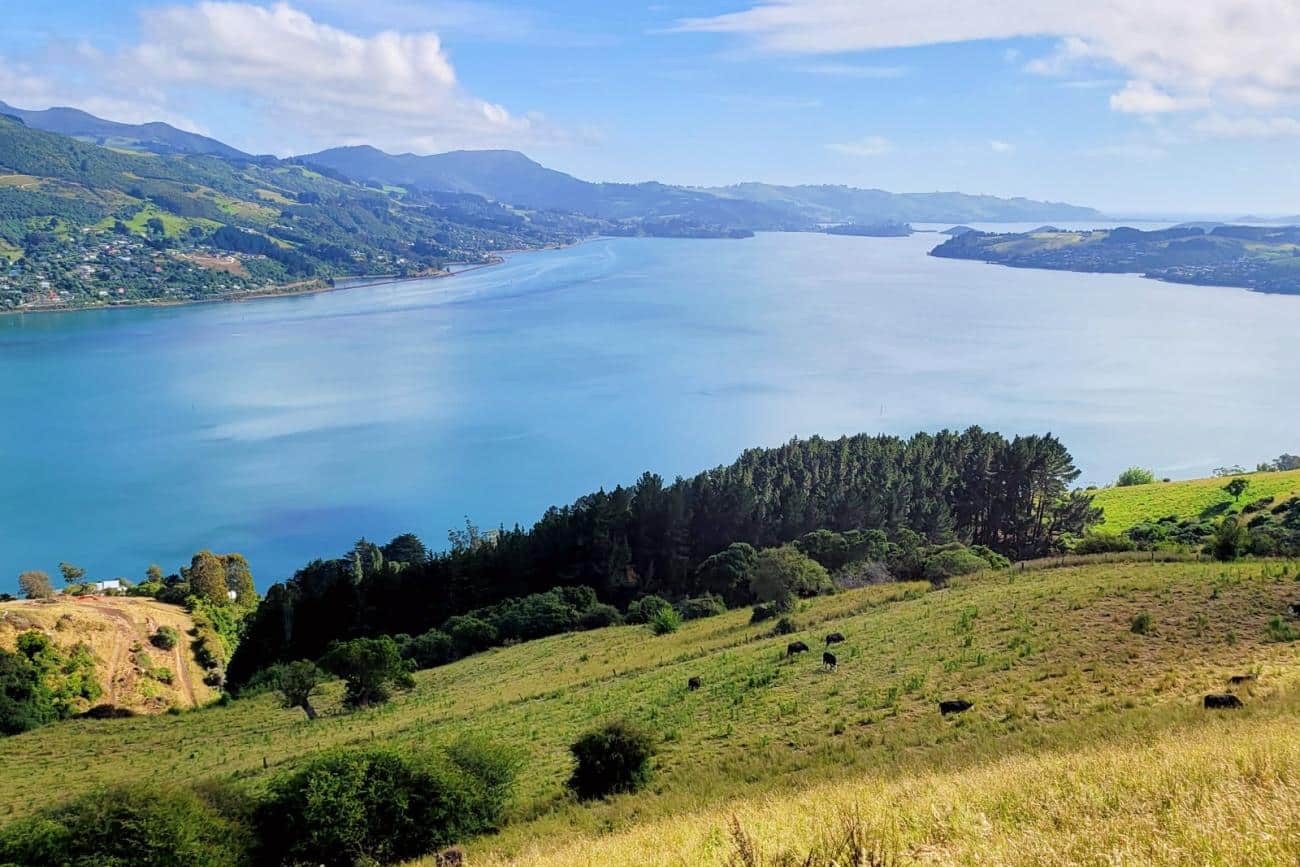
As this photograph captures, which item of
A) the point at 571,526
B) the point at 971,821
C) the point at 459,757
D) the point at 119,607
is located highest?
the point at 971,821

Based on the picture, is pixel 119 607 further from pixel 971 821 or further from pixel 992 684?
pixel 971 821

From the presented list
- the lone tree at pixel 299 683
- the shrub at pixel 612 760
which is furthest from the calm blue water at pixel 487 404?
the shrub at pixel 612 760

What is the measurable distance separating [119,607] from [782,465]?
132 ft

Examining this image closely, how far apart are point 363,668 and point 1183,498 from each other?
156 ft

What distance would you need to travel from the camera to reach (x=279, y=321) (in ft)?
535

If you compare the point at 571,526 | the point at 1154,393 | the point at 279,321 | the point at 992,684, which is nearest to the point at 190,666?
the point at 571,526

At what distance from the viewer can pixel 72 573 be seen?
59.2 metres

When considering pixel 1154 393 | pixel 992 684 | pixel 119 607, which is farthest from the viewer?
pixel 1154 393

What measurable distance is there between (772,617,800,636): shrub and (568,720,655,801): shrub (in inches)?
469

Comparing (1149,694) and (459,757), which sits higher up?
(1149,694)

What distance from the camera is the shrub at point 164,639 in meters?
46.5

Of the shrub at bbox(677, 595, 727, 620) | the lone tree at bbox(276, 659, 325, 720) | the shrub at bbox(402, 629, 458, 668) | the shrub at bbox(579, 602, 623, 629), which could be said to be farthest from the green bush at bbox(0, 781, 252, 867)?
the shrub at bbox(579, 602, 623, 629)

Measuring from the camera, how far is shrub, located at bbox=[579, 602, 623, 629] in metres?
37.4

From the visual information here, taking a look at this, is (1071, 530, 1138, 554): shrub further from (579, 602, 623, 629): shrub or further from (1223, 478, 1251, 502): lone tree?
(1223, 478, 1251, 502): lone tree
